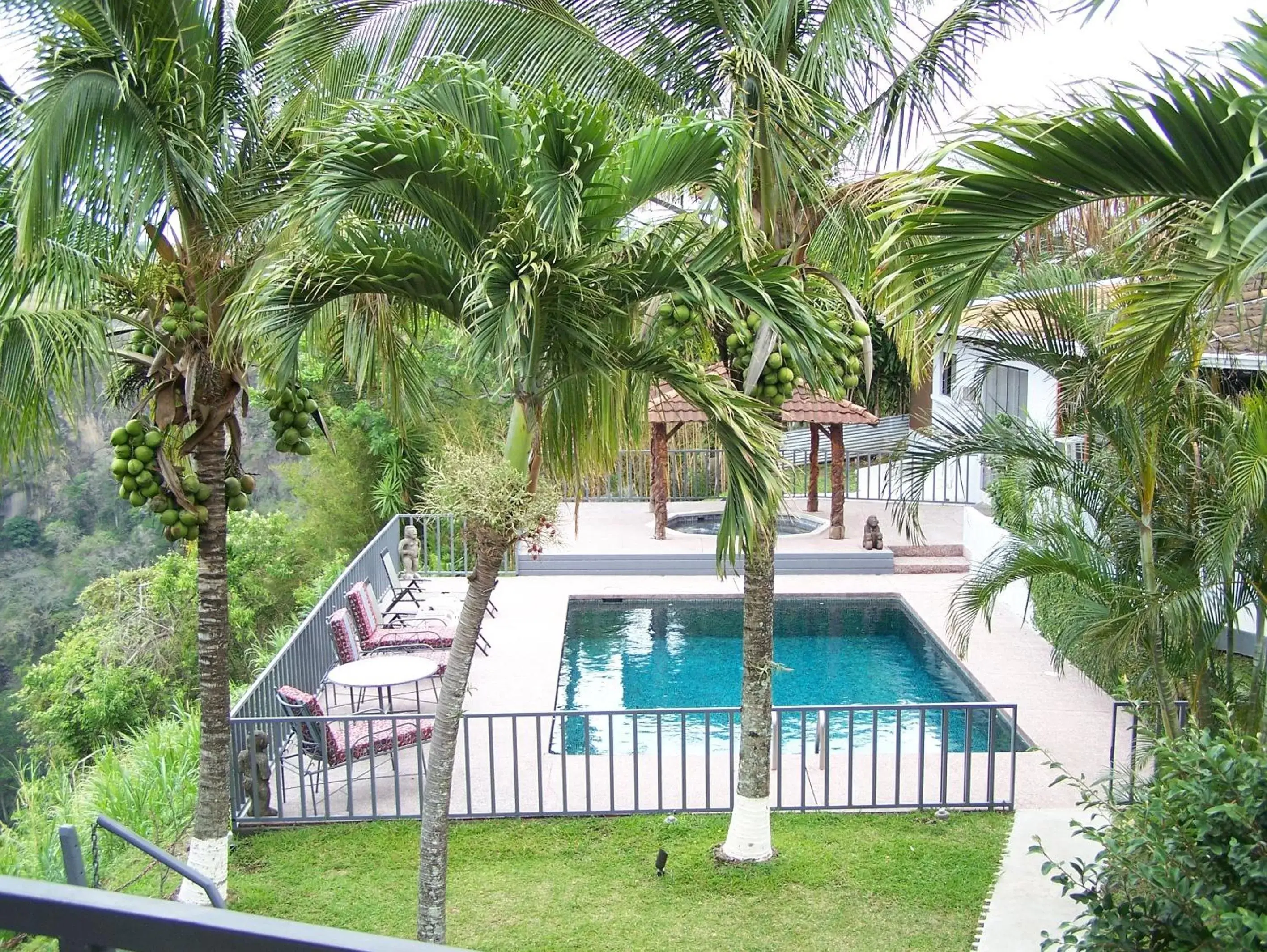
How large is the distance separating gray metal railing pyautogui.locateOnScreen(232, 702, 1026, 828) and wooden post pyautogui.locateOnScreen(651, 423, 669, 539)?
754 cm

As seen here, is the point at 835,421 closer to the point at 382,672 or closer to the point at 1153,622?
the point at 382,672

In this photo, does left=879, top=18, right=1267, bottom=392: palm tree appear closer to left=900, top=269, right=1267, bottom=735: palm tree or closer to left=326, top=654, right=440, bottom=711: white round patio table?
left=900, top=269, right=1267, bottom=735: palm tree

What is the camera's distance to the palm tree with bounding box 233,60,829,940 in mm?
5164

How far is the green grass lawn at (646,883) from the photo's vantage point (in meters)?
6.60

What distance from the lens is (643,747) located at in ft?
33.3

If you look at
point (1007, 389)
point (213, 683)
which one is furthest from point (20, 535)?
point (213, 683)

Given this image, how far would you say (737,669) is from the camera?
13266 mm

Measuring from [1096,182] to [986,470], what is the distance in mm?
16055

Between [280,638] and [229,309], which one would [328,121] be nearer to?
[229,309]

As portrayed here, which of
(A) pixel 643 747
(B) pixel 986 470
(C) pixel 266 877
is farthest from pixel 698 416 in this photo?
(C) pixel 266 877

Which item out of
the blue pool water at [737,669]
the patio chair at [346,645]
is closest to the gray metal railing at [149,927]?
the blue pool water at [737,669]

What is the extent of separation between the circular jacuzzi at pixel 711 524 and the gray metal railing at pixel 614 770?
8199 millimetres

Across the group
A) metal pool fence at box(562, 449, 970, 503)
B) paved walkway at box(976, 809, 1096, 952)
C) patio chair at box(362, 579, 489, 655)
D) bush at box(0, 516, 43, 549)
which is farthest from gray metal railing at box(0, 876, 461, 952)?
bush at box(0, 516, 43, 549)

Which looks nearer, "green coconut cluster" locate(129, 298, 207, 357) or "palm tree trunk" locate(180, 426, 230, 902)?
"green coconut cluster" locate(129, 298, 207, 357)
